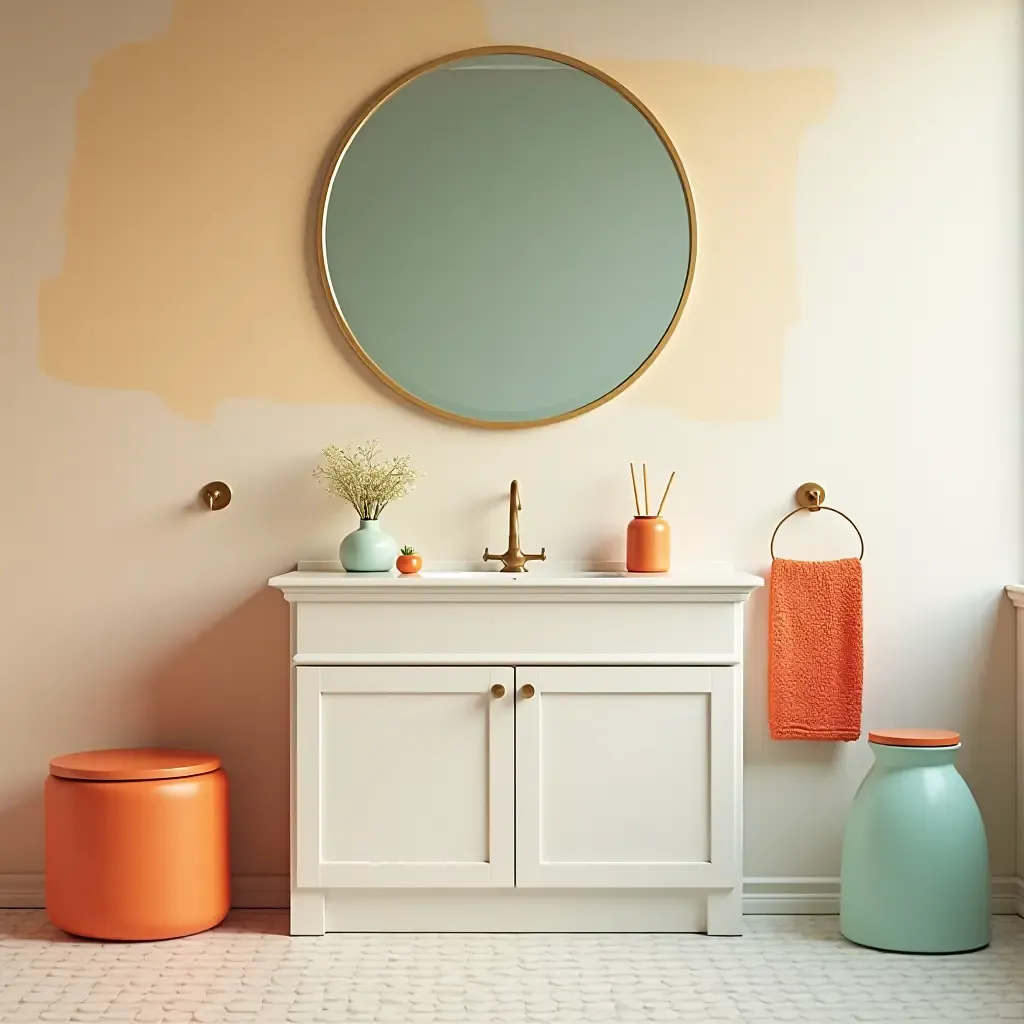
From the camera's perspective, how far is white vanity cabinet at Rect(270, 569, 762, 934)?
2654 millimetres

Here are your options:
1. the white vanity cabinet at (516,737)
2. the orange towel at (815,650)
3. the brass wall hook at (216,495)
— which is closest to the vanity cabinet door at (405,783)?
the white vanity cabinet at (516,737)

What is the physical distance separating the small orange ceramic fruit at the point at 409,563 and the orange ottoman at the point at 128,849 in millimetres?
612

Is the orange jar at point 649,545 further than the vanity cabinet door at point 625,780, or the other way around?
the orange jar at point 649,545

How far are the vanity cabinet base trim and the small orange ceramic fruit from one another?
695 millimetres

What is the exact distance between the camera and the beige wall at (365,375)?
9.69 ft

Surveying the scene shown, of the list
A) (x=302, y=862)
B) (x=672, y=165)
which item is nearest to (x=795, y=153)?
(x=672, y=165)

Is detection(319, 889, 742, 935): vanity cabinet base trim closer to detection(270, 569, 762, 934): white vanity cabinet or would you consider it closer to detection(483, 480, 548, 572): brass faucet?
detection(270, 569, 762, 934): white vanity cabinet

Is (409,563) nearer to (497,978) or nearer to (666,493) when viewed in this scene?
(666,493)

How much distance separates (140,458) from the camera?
116 inches

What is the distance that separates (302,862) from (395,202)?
1.51 meters

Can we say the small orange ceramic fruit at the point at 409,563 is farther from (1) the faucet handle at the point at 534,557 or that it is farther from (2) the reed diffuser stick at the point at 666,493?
(2) the reed diffuser stick at the point at 666,493

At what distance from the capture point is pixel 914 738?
2654 mm

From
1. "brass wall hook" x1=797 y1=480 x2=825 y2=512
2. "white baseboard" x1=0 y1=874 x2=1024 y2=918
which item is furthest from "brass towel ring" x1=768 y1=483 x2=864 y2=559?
"white baseboard" x1=0 y1=874 x2=1024 y2=918

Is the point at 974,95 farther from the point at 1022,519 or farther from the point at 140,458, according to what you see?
the point at 140,458
